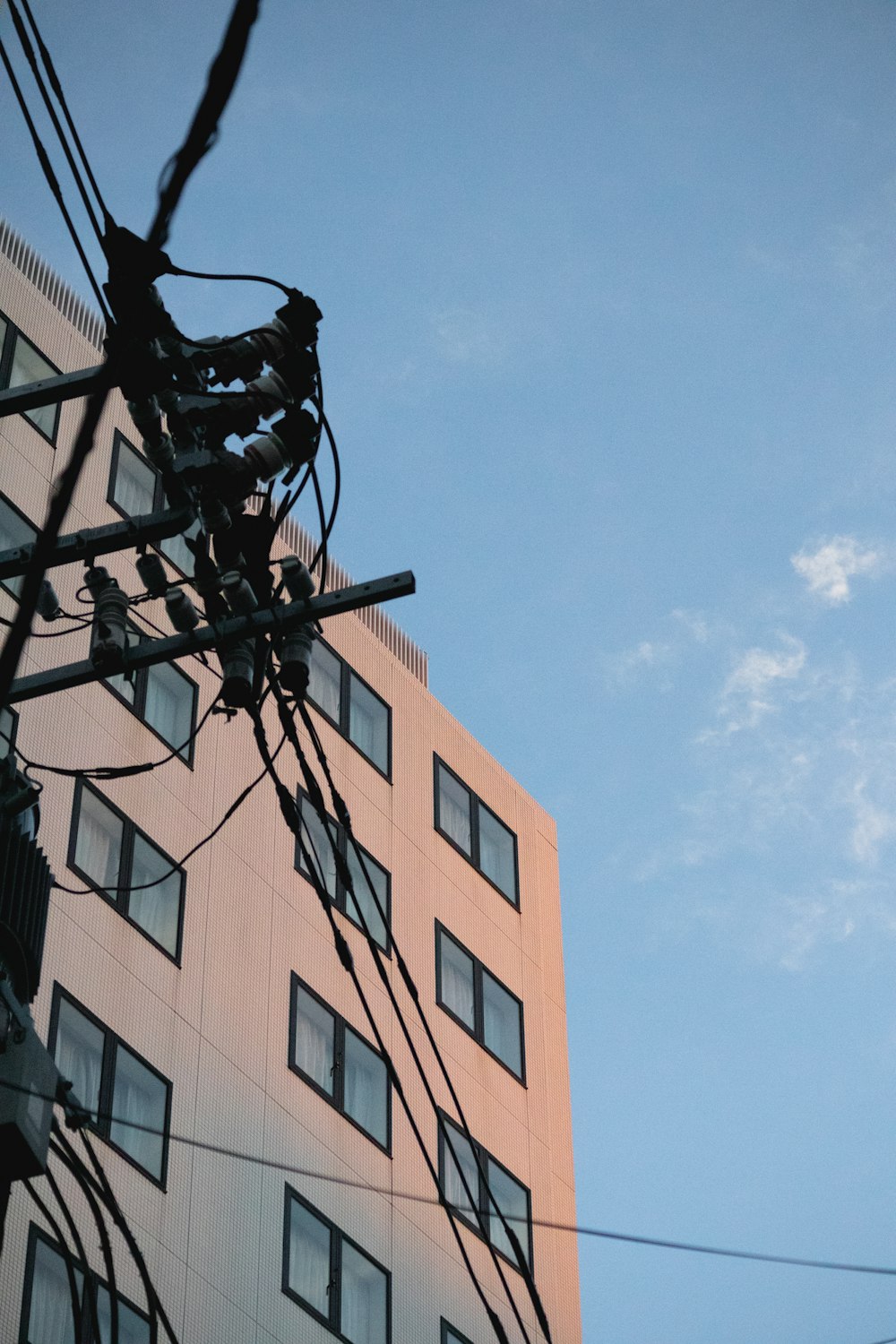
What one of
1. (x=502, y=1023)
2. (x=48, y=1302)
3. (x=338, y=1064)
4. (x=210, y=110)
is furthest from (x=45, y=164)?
(x=502, y=1023)

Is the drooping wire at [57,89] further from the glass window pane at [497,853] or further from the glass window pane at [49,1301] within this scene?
the glass window pane at [497,853]

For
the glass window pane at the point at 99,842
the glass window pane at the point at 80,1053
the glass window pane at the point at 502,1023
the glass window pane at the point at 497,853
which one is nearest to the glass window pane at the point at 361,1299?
the glass window pane at the point at 80,1053

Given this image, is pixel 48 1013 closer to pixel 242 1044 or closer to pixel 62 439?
pixel 242 1044

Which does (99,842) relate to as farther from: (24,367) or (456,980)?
(456,980)

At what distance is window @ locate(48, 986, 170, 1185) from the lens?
70.9 ft

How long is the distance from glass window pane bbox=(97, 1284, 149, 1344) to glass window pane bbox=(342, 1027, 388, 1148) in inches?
228

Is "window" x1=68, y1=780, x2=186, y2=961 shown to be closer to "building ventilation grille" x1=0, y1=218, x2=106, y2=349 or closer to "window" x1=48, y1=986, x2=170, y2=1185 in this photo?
"window" x1=48, y1=986, x2=170, y2=1185

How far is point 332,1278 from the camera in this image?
24.5m

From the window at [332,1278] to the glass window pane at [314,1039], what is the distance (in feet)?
6.71

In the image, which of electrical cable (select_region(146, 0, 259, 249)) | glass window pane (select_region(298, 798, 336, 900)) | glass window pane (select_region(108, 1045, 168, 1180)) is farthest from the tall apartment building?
electrical cable (select_region(146, 0, 259, 249))

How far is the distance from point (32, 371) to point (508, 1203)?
13.7 meters

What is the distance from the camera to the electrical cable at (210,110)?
19.1ft

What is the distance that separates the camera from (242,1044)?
80.7 feet

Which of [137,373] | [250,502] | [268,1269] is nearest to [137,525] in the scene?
[137,373]
